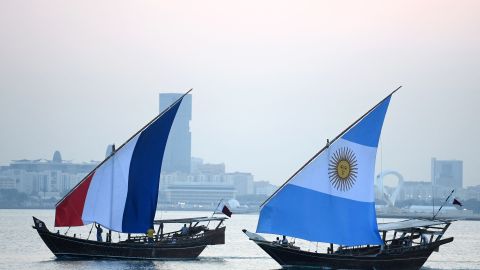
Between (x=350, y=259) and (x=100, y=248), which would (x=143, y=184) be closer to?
(x=100, y=248)

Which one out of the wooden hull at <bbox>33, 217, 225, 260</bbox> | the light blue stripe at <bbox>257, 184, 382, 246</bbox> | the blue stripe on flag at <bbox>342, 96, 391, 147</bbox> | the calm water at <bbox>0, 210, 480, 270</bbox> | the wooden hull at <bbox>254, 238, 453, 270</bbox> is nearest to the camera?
the blue stripe on flag at <bbox>342, 96, 391, 147</bbox>

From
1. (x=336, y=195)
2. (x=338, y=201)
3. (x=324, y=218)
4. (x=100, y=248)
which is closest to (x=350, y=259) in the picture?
(x=324, y=218)

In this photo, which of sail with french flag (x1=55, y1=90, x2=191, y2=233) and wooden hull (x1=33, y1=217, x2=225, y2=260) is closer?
sail with french flag (x1=55, y1=90, x2=191, y2=233)

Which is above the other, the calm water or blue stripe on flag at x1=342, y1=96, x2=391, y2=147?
blue stripe on flag at x1=342, y1=96, x2=391, y2=147

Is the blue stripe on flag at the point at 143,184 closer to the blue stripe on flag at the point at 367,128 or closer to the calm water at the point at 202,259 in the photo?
the calm water at the point at 202,259

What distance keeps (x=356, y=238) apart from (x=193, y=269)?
11548 mm

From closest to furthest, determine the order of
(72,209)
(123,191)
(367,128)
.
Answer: (367,128), (72,209), (123,191)

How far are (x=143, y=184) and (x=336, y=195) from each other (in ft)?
47.4

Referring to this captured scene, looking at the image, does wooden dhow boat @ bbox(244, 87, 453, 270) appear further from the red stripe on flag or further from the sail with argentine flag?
the red stripe on flag

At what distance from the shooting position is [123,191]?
82125 mm

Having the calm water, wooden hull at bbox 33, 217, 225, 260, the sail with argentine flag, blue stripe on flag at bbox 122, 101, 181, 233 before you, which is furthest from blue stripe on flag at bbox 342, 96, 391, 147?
wooden hull at bbox 33, 217, 225, 260

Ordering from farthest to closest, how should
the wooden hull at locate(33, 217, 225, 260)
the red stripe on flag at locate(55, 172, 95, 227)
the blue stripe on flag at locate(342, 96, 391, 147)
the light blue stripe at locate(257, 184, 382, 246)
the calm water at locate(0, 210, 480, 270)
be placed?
the wooden hull at locate(33, 217, 225, 260) → the red stripe on flag at locate(55, 172, 95, 227) → the calm water at locate(0, 210, 480, 270) → the light blue stripe at locate(257, 184, 382, 246) → the blue stripe on flag at locate(342, 96, 391, 147)

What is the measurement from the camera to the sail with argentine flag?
7375cm

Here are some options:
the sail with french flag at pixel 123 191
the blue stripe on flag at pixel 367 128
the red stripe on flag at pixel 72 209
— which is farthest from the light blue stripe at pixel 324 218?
the red stripe on flag at pixel 72 209
